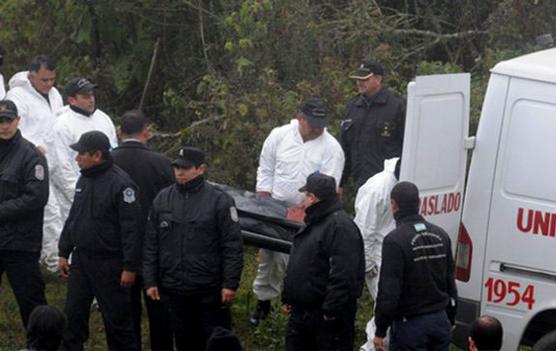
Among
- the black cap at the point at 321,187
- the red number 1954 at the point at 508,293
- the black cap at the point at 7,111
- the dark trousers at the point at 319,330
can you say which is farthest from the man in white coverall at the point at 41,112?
the red number 1954 at the point at 508,293

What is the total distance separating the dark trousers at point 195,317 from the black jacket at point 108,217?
428mm

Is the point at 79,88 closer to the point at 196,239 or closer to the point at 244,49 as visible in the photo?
the point at 196,239

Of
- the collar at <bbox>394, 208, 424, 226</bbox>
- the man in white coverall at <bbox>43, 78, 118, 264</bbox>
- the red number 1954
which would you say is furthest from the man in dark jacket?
the man in white coverall at <bbox>43, 78, 118, 264</bbox>

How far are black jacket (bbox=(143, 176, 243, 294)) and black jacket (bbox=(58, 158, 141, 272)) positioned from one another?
188 millimetres

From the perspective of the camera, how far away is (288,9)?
13336 mm

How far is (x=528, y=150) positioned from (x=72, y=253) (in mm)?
3325

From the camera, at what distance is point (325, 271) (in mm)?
8008

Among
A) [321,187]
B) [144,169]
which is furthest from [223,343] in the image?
[144,169]

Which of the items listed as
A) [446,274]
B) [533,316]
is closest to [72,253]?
[446,274]

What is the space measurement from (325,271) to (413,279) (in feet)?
2.07

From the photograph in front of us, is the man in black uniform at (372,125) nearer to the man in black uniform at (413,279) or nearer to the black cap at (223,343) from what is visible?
the man in black uniform at (413,279)

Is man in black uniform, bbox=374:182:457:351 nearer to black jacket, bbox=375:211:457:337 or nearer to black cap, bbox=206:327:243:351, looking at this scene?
black jacket, bbox=375:211:457:337

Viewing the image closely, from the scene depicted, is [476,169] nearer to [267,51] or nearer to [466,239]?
[466,239]

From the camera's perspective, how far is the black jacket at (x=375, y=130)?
10078 millimetres
